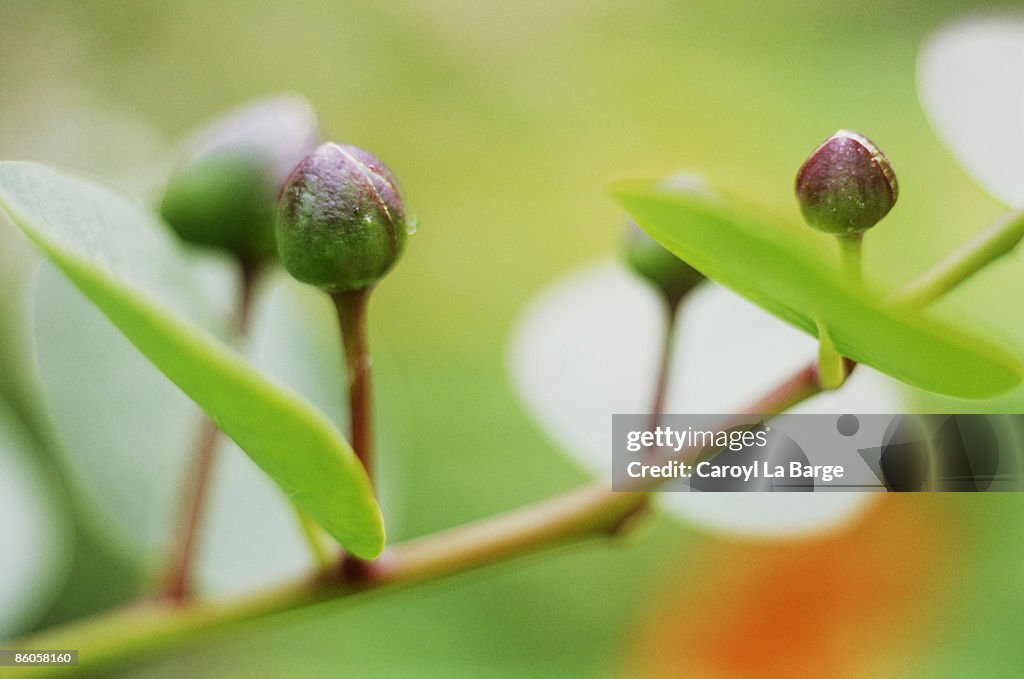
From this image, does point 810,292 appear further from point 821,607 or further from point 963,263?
point 821,607

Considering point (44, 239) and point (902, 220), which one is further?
point (902, 220)

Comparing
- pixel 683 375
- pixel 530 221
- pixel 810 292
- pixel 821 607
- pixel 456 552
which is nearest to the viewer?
pixel 810 292

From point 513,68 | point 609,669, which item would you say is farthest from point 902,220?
point 513,68

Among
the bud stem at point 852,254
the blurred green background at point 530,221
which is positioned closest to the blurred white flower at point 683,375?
the blurred green background at point 530,221

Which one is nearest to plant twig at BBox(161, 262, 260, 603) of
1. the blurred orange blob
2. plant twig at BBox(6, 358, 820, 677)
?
plant twig at BBox(6, 358, 820, 677)

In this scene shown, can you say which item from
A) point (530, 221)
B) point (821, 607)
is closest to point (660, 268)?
point (821, 607)

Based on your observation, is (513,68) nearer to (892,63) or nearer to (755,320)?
(892,63)
